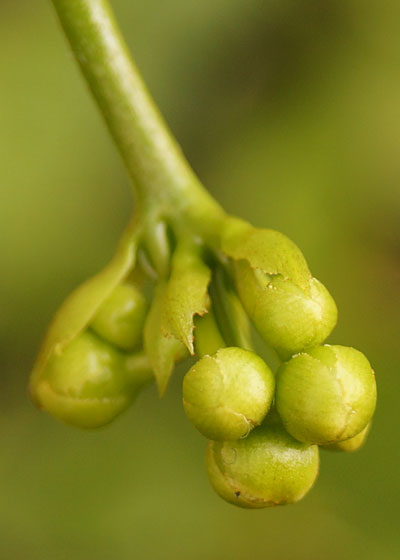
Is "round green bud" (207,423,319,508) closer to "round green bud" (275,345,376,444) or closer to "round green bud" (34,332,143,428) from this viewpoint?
"round green bud" (275,345,376,444)

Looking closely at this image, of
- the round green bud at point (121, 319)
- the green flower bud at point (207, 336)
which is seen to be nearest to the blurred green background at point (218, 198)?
the round green bud at point (121, 319)

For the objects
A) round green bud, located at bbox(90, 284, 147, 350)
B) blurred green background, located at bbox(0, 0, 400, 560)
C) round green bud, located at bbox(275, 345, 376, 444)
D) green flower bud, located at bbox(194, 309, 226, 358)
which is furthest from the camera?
blurred green background, located at bbox(0, 0, 400, 560)

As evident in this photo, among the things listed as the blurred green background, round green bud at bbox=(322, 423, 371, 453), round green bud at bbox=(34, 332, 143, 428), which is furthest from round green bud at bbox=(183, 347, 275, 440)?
the blurred green background

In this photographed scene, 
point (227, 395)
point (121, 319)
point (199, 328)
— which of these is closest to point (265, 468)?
point (227, 395)

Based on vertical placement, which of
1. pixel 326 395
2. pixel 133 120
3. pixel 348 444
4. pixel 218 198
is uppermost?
pixel 133 120

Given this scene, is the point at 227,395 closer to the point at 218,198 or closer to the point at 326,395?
the point at 326,395

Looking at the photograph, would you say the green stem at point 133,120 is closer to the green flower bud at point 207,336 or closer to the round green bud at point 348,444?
the green flower bud at point 207,336
